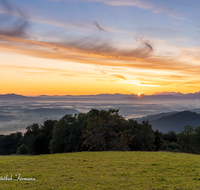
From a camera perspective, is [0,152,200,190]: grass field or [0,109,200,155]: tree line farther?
[0,109,200,155]: tree line

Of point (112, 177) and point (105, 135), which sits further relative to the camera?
point (105, 135)

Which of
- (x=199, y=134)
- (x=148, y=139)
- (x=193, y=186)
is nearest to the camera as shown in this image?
(x=193, y=186)

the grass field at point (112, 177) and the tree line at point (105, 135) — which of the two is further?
the tree line at point (105, 135)

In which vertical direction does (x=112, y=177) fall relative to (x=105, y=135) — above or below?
above

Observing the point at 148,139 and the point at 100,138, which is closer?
the point at 100,138

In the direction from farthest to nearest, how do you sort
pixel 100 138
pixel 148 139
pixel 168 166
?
pixel 148 139 → pixel 100 138 → pixel 168 166

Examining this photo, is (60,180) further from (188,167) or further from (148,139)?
(148,139)

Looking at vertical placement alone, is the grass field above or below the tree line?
above

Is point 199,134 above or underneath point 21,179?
underneath

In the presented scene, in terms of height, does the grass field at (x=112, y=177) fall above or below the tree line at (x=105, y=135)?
above

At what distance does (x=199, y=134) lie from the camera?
4928cm

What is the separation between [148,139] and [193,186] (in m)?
42.0

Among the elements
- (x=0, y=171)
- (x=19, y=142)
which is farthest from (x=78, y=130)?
(x=19, y=142)

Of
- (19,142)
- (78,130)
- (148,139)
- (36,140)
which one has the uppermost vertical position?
(78,130)
